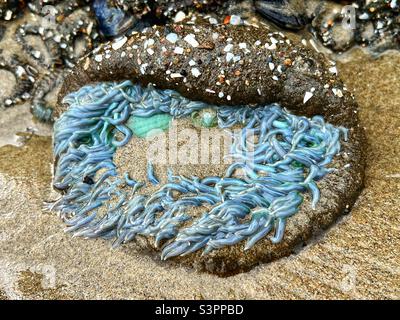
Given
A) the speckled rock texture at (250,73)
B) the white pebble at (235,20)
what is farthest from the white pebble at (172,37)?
the white pebble at (235,20)

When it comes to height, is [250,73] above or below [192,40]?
below

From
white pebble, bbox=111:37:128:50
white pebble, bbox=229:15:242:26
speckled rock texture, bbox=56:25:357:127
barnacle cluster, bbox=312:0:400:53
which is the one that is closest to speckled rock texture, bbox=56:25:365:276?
speckled rock texture, bbox=56:25:357:127

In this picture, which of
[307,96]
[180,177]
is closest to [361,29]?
[307,96]

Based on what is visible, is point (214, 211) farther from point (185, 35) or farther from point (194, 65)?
point (185, 35)

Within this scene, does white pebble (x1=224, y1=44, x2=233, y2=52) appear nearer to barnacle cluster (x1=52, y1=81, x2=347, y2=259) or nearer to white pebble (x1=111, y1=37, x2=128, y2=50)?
barnacle cluster (x1=52, y1=81, x2=347, y2=259)

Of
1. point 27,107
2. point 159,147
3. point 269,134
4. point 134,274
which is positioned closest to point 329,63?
point 269,134

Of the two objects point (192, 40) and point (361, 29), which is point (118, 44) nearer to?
point (192, 40)
